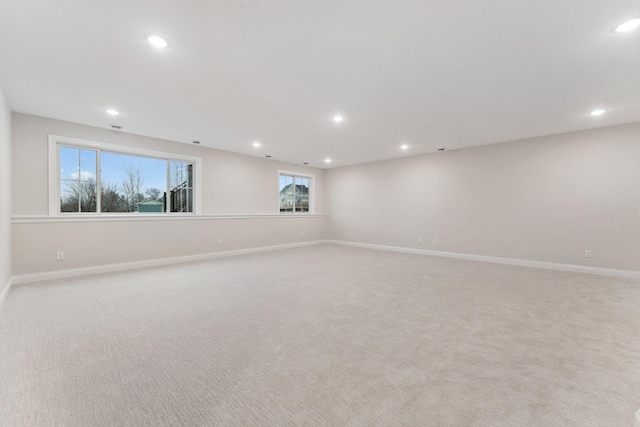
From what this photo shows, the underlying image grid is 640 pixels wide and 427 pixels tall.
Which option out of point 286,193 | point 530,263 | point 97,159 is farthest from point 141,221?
point 530,263

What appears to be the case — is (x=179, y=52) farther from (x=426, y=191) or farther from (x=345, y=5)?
(x=426, y=191)

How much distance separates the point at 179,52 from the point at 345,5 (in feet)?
5.12

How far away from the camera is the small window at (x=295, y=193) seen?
26.0ft

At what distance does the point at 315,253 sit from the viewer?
22.1ft

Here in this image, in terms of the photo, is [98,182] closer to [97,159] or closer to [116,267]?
[97,159]

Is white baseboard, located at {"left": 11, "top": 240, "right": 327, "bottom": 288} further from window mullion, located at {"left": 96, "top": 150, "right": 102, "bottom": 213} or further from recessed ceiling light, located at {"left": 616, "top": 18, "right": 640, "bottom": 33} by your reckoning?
recessed ceiling light, located at {"left": 616, "top": 18, "right": 640, "bottom": 33}

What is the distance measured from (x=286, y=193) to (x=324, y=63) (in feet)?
18.6

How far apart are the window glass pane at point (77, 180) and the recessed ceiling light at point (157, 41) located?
3.54 meters

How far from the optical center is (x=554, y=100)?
3.44 metres

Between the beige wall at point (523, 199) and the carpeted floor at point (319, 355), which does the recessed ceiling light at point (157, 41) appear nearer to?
the carpeted floor at point (319, 355)

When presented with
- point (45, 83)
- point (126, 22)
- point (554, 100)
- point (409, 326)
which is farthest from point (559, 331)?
point (45, 83)

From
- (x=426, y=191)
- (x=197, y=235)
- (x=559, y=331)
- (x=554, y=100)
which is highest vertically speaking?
(x=554, y=100)

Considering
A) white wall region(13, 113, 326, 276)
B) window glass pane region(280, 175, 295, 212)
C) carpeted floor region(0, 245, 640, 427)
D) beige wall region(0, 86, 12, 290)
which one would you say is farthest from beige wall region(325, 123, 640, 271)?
beige wall region(0, 86, 12, 290)

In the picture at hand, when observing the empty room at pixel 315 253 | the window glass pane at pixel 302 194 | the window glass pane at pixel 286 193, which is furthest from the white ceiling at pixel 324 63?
the window glass pane at pixel 302 194
